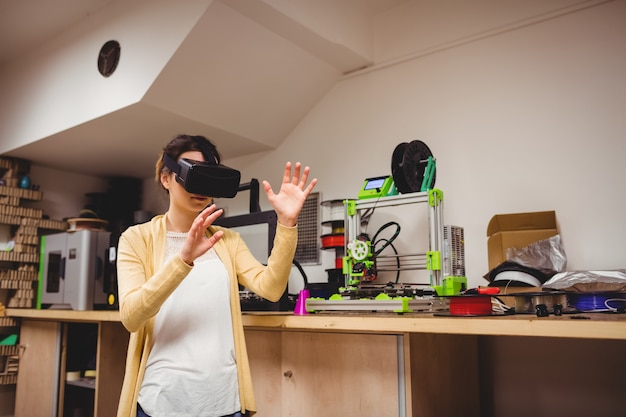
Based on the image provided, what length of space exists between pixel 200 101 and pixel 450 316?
1.80m

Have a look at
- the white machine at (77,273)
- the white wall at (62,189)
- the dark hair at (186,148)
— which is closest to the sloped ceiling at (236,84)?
the white wall at (62,189)

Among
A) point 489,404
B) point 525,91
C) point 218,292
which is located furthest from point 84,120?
point 489,404

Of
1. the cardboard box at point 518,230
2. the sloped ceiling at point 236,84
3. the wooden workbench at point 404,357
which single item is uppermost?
the sloped ceiling at point 236,84

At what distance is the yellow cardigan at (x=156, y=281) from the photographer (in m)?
1.33

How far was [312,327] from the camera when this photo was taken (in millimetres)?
1767

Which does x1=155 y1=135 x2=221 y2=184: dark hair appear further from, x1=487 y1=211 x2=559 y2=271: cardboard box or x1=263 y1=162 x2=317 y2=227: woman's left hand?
x1=487 y1=211 x2=559 y2=271: cardboard box

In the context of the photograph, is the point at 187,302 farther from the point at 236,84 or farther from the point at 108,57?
the point at 108,57

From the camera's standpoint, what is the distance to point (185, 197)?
5.03ft

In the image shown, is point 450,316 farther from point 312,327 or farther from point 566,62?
point 566,62

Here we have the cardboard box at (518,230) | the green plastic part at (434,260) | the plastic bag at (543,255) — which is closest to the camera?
the green plastic part at (434,260)

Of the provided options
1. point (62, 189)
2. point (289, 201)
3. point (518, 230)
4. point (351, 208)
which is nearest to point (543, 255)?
point (518, 230)

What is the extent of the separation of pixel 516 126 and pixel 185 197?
1614mm

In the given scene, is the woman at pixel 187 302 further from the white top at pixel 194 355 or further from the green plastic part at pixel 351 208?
the green plastic part at pixel 351 208

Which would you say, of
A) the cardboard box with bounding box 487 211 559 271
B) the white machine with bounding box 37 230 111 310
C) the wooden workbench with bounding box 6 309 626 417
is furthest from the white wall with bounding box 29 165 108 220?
the cardboard box with bounding box 487 211 559 271
